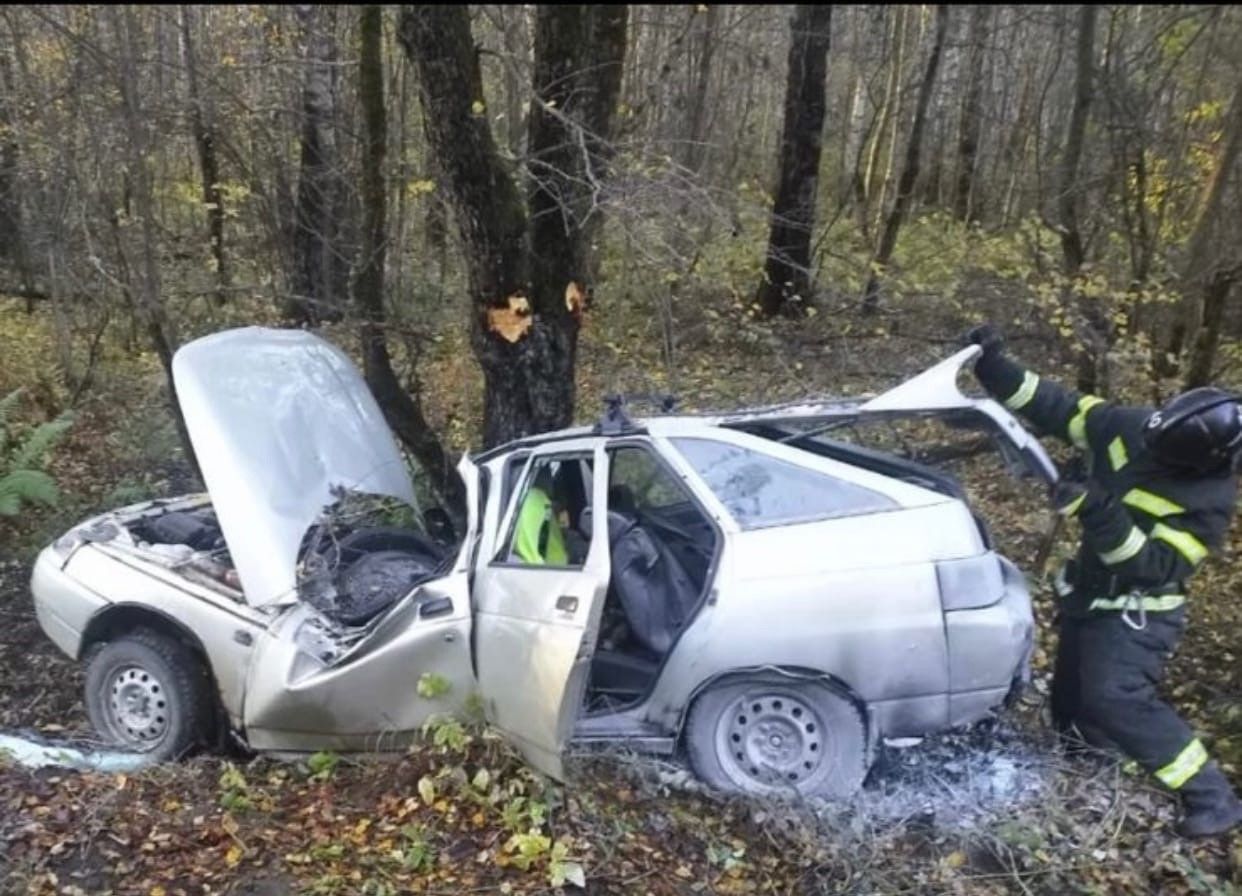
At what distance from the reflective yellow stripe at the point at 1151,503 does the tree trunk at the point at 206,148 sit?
6832 mm

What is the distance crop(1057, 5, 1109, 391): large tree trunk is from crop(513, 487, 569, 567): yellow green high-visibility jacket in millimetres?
4652

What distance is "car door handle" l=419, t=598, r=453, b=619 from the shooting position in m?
4.78

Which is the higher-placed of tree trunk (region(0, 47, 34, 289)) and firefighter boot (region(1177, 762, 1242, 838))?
tree trunk (region(0, 47, 34, 289))

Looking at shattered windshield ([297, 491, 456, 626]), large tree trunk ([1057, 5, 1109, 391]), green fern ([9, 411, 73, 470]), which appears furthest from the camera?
green fern ([9, 411, 73, 470])

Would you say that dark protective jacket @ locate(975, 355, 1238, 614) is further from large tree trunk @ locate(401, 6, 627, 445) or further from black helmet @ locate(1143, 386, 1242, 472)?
large tree trunk @ locate(401, 6, 627, 445)

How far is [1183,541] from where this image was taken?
15.3ft

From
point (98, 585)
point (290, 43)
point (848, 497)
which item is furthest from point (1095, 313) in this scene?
point (290, 43)

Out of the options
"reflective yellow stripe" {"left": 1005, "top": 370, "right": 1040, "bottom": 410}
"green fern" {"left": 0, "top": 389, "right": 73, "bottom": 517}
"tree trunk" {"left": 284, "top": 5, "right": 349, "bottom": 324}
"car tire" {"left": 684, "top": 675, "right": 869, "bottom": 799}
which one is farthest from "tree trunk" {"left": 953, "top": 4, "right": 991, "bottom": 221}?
"car tire" {"left": 684, "top": 675, "right": 869, "bottom": 799}

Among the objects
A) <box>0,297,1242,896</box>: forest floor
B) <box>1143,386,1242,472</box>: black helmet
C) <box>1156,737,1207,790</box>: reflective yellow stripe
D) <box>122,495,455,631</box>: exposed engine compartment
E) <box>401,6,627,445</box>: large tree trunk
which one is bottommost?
<box>0,297,1242,896</box>: forest floor

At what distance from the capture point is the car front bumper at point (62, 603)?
5590 mm

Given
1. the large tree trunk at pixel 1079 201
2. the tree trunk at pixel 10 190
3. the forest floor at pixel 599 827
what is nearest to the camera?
the forest floor at pixel 599 827

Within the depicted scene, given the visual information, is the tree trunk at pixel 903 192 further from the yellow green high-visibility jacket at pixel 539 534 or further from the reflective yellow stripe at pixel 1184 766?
the reflective yellow stripe at pixel 1184 766

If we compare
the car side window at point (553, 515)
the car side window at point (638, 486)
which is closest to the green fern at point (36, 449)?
the car side window at point (553, 515)

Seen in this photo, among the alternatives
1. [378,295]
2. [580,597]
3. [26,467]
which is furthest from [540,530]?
[26,467]
